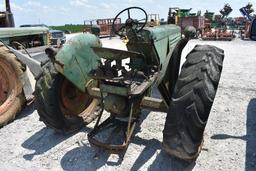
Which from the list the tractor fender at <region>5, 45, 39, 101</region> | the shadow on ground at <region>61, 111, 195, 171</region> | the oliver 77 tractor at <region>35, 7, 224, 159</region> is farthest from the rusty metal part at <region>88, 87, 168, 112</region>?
the tractor fender at <region>5, 45, 39, 101</region>

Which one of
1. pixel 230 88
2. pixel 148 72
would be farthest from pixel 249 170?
pixel 230 88

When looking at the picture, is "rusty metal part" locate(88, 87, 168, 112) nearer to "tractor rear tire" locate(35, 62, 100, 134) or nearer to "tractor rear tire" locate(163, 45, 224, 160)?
"tractor rear tire" locate(163, 45, 224, 160)

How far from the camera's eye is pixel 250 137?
410 cm

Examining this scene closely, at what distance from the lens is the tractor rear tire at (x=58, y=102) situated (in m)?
3.96

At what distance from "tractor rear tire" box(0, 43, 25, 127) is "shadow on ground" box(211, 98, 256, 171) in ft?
10.7

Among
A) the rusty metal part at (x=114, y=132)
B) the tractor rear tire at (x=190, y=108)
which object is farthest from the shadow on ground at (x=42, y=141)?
the tractor rear tire at (x=190, y=108)

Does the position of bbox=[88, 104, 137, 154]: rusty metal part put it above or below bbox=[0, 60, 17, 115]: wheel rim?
below

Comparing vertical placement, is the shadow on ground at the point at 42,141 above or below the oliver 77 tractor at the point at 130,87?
below

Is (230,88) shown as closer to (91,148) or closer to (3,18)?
(91,148)

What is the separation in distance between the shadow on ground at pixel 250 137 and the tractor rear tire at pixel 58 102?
2.03 m

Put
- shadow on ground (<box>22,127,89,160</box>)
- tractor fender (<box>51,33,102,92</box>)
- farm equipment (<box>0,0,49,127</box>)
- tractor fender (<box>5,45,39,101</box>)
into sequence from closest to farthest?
tractor fender (<box>51,33,102,92</box>) → shadow on ground (<box>22,127,89,160</box>) → farm equipment (<box>0,0,49,127</box>) → tractor fender (<box>5,45,39,101</box>)

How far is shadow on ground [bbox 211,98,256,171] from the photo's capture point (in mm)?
3451

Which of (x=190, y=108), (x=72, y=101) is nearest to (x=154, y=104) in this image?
(x=190, y=108)

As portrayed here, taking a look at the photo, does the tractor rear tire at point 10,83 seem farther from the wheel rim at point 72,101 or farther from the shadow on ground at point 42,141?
the wheel rim at point 72,101
